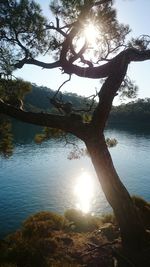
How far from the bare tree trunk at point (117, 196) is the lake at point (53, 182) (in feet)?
60.9

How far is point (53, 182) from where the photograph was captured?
169ft

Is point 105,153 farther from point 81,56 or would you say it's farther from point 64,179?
point 64,179

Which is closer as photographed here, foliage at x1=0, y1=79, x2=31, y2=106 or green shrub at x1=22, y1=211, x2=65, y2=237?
green shrub at x1=22, y1=211, x2=65, y2=237

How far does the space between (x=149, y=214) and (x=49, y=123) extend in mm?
7915

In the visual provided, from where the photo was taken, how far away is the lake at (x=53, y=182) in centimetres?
3853

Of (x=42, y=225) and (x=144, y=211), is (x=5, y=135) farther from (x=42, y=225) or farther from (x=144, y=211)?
(x=144, y=211)

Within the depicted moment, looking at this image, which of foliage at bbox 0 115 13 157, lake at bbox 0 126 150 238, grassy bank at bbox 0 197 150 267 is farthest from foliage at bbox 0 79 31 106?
lake at bbox 0 126 150 238

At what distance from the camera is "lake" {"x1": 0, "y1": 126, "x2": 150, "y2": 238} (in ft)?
126

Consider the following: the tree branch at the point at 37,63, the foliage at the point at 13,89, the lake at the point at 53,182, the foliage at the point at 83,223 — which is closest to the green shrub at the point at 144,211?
the foliage at the point at 83,223

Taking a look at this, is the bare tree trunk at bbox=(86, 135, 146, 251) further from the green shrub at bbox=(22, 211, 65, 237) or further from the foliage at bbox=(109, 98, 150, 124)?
the foliage at bbox=(109, 98, 150, 124)

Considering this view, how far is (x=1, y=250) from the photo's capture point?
13539 millimetres

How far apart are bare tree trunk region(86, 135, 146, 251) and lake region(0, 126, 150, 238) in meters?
18.6

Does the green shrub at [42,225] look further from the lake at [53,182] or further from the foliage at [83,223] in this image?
the lake at [53,182]

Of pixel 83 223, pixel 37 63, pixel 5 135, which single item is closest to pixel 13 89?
pixel 5 135
